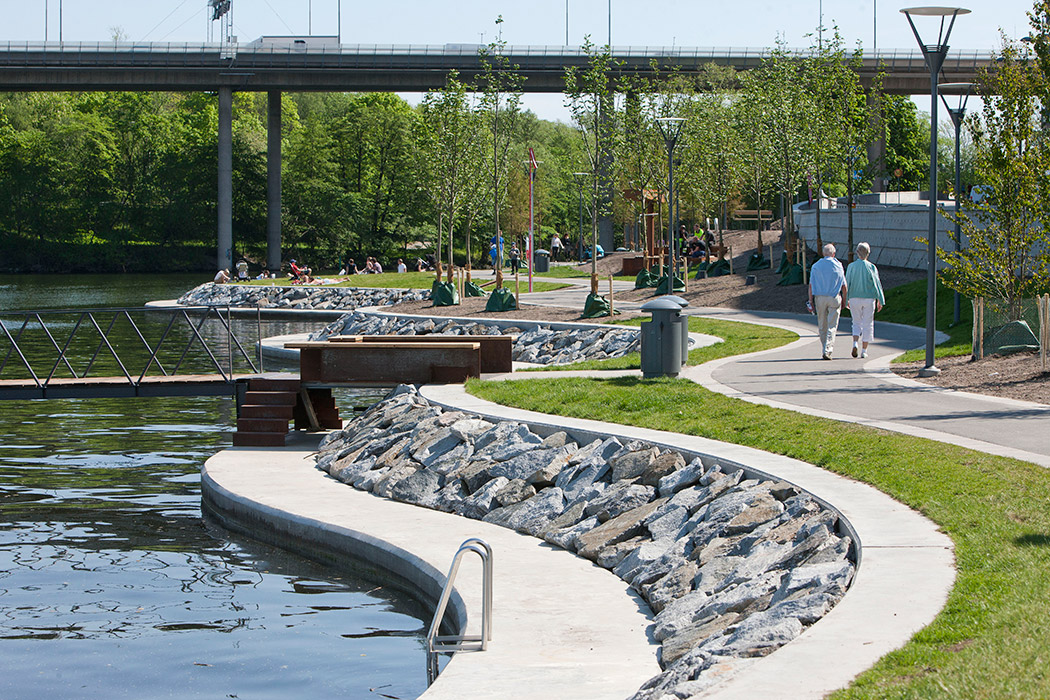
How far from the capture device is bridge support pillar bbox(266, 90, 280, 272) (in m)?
86.6

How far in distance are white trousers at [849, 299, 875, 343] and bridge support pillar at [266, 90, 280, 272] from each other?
→ 68843 mm

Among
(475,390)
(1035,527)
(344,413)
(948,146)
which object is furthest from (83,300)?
(948,146)

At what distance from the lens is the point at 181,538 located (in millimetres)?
15070

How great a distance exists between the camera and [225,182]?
88.1 meters

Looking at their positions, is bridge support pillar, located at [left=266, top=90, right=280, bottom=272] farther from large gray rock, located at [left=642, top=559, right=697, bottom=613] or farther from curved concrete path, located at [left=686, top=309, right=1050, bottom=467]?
large gray rock, located at [left=642, top=559, right=697, bottom=613]

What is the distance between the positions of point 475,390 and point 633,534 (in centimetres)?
742

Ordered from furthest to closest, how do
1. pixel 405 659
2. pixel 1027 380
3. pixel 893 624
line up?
pixel 1027 380 < pixel 405 659 < pixel 893 624

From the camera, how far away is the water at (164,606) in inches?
384

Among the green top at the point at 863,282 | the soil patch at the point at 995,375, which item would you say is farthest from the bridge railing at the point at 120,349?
the soil patch at the point at 995,375

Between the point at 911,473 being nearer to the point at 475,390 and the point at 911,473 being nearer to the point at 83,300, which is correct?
the point at 475,390

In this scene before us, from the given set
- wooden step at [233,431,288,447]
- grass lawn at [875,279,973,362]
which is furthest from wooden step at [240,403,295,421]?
grass lawn at [875,279,973,362]

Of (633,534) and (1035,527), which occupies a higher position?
(1035,527)

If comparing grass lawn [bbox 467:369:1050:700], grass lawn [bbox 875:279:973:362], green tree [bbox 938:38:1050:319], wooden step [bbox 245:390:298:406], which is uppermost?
green tree [bbox 938:38:1050:319]

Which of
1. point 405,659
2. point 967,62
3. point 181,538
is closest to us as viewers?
point 405,659
